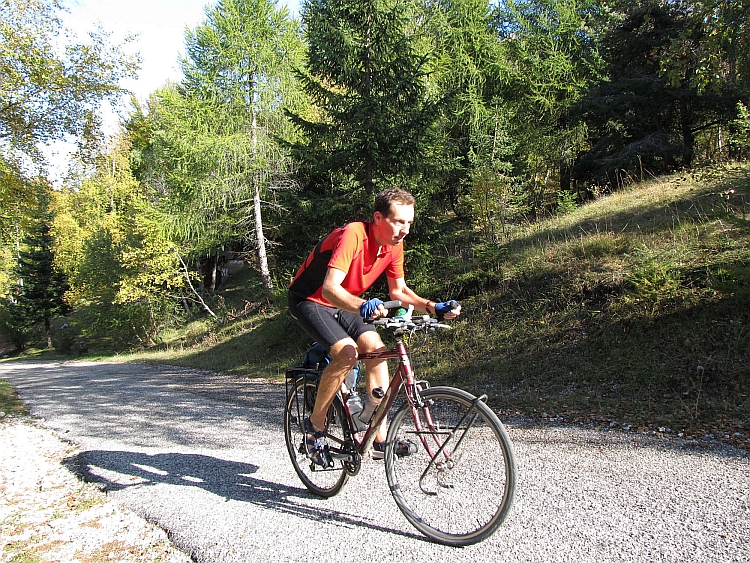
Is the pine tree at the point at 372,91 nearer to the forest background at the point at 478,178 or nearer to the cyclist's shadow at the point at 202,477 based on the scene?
the forest background at the point at 478,178

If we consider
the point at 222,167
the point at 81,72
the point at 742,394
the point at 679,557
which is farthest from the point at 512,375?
the point at 222,167

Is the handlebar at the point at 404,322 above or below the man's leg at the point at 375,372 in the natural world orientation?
above

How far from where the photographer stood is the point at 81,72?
1050 cm

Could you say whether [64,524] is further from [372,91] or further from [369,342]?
[372,91]

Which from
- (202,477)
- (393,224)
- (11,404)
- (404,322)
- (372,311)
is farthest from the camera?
(11,404)

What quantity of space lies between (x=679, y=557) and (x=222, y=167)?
19619mm

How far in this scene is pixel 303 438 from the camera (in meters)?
3.88

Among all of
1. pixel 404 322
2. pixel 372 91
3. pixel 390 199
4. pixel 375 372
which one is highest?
pixel 372 91

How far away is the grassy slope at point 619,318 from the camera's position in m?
5.12

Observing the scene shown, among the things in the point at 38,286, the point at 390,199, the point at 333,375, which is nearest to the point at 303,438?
the point at 333,375

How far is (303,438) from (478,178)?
11590 mm

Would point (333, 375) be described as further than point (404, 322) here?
Yes

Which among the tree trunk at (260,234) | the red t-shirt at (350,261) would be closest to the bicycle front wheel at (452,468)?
the red t-shirt at (350,261)

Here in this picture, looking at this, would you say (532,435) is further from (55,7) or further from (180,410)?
(55,7)
